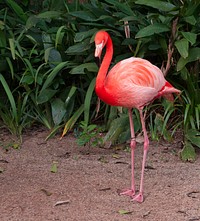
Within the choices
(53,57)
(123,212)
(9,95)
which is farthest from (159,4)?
(123,212)

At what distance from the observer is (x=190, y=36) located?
→ 564cm

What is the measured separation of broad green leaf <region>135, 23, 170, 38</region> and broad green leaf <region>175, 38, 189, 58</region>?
181 mm

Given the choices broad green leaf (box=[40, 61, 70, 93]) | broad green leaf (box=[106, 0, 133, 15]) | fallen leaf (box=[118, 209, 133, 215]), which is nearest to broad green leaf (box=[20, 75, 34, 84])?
broad green leaf (box=[40, 61, 70, 93])

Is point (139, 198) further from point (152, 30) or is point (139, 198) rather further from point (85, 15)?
point (85, 15)

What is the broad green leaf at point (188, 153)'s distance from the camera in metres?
5.43

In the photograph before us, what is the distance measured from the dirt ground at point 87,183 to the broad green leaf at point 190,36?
3.30ft

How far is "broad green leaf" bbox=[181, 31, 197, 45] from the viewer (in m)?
5.56

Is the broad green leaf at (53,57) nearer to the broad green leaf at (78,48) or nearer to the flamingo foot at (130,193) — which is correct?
the broad green leaf at (78,48)

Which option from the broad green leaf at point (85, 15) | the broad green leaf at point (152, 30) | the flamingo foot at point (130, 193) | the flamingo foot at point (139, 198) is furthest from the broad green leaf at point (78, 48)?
the flamingo foot at point (139, 198)

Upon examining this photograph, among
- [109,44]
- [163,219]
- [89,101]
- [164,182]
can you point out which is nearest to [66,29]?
[89,101]

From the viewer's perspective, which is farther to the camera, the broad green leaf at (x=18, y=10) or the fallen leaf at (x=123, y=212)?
the broad green leaf at (x=18, y=10)

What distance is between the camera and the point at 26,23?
20.7ft

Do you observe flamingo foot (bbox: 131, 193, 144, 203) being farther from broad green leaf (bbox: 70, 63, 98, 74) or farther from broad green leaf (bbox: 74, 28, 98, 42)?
broad green leaf (bbox: 74, 28, 98, 42)

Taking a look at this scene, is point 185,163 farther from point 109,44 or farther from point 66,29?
point 66,29
